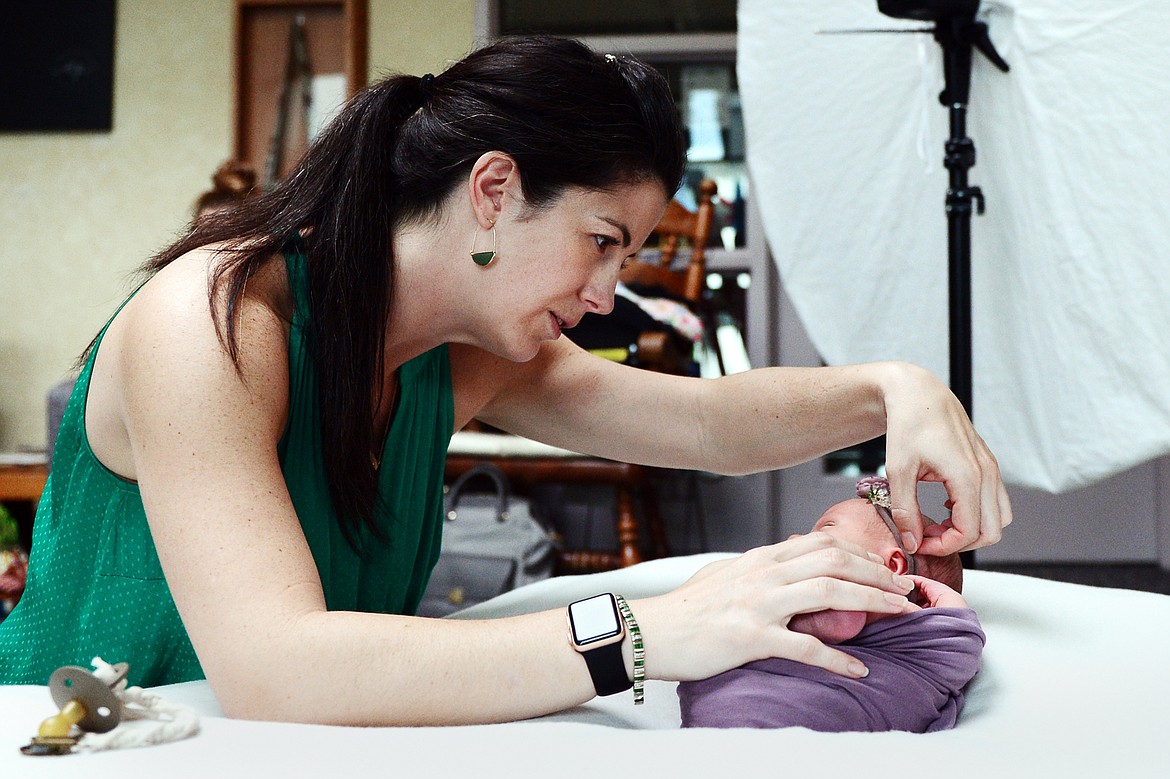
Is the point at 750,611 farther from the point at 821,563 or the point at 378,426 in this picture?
the point at 378,426

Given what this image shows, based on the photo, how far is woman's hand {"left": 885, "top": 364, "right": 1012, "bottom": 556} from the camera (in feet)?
2.98

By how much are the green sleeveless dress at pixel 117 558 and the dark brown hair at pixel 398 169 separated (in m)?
0.02

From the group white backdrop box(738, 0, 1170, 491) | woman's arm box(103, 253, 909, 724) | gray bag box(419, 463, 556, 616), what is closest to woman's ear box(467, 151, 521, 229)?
woman's arm box(103, 253, 909, 724)

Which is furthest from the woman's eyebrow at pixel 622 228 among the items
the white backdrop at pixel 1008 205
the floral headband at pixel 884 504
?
the white backdrop at pixel 1008 205

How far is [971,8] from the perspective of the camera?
139cm

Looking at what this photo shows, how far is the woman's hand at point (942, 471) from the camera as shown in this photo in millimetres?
910

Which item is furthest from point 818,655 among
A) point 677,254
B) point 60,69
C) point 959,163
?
point 60,69

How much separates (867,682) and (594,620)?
0.69 feet

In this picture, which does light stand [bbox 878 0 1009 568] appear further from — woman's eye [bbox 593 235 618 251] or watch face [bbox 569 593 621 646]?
watch face [bbox 569 593 621 646]

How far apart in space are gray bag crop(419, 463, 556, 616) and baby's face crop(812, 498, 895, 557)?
145 centimetres

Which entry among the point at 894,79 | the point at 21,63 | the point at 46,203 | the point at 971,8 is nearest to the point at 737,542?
the point at 894,79

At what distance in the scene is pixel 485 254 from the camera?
941 mm

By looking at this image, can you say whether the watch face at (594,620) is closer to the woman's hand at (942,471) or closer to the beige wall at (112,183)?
the woman's hand at (942,471)

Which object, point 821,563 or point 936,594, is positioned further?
point 936,594
